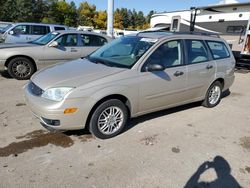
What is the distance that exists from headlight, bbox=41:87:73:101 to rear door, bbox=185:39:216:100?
2.42m

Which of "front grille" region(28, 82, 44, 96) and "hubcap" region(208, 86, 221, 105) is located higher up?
"front grille" region(28, 82, 44, 96)

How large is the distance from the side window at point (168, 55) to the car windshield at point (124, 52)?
0.17 m

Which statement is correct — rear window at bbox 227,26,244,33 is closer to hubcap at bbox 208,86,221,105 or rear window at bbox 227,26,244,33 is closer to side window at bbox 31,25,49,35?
hubcap at bbox 208,86,221,105

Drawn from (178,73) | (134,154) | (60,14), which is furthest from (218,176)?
(60,14)

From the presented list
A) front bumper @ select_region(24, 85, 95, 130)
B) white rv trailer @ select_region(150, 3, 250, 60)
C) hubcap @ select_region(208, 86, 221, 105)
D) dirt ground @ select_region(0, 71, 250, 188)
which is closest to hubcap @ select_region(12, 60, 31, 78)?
dirt ground @ select_region(0, 71, 250, 188)

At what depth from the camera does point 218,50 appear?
5492 mm

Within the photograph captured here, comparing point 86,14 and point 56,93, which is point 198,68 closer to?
point 56,93

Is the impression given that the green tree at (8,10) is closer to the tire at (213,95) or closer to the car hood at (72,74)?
the car hood at (72,74)

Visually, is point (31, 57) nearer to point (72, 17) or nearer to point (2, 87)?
point (2, 87)

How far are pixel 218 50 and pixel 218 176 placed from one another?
3.32 m

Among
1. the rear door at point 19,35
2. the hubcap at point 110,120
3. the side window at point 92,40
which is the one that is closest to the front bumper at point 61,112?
the hubcap at point 110,120

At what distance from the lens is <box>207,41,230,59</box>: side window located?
5.27 metres

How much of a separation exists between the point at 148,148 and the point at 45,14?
71.0 m

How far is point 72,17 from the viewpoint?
81188 millimetres
